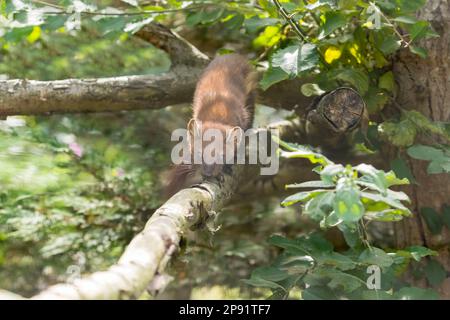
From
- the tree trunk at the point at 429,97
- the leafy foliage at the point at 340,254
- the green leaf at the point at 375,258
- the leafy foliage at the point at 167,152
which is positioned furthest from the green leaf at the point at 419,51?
the green leaf at the point at 375,258

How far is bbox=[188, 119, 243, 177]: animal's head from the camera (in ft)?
13.3

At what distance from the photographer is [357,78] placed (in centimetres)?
336

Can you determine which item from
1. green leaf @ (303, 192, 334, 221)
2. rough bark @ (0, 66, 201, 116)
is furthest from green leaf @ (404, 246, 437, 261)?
rough bark @ (0, 66, 201, 116)

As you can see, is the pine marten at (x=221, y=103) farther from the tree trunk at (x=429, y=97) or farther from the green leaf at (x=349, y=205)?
the green leaf at (x=349, y=205)

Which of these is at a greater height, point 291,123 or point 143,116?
point 143,116

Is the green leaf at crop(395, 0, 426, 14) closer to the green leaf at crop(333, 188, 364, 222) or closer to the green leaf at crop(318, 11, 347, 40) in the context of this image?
the green leaf at crop(318, 11, 347, 40)

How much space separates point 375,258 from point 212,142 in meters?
2.19

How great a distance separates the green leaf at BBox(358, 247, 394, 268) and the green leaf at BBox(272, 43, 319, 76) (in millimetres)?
1004

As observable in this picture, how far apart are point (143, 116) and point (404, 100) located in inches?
113

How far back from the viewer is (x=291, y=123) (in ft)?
15.8

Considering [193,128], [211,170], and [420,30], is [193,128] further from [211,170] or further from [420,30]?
[420,30]

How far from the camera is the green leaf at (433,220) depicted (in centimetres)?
352
